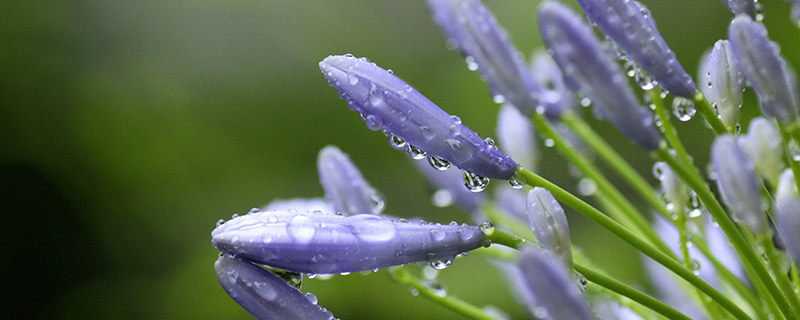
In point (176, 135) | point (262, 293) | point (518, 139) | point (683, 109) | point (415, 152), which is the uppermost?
point (176, 135)

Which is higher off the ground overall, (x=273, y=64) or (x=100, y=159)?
(x=273, y=64)

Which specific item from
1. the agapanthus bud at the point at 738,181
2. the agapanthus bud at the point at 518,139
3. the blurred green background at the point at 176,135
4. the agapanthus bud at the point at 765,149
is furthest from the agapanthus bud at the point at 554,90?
the blurred green background at the point at 176,135

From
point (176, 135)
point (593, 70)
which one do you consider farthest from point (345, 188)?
point (176, 135)

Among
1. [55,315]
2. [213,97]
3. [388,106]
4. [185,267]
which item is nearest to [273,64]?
[213,97]

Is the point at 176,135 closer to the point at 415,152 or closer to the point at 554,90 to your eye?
the point at 554,90

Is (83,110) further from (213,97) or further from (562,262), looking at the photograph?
(562,262)

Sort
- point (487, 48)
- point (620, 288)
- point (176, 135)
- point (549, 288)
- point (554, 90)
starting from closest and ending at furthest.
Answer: point (549, 288), point (620, 288), point (487, 48), point (554, 90), point (176, 135)
